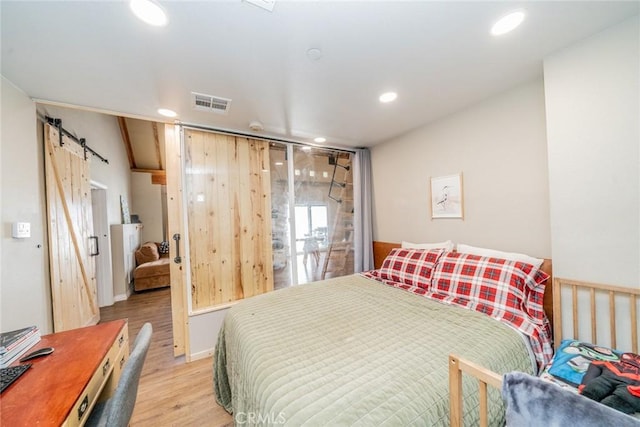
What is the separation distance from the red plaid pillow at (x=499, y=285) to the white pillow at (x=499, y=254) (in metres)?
0.10

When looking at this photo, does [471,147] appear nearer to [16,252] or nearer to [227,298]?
[227,298]

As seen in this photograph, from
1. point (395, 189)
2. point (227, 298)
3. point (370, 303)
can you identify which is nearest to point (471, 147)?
point (395, 189)

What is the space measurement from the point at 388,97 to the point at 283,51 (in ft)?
3.35

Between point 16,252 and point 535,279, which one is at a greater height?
point 16,252

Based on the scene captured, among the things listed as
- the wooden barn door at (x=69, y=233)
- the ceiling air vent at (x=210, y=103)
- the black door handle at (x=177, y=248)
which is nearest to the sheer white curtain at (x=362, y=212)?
the ceiling air vent at (x=210, y=103)

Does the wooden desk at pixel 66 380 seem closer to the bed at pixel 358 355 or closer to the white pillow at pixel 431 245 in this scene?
the bed at pixel 358 355

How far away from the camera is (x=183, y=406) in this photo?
171 centimetres

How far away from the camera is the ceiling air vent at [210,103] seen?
1.89m

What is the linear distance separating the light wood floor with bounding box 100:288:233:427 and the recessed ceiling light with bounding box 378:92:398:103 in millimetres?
2753

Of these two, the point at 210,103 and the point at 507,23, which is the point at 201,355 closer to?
the point at 210,103

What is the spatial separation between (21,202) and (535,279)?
12.4 ft

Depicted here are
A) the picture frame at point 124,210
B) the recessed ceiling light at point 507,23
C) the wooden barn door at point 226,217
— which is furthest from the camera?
the picture frame at point 124,210

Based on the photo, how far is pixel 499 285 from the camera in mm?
1633

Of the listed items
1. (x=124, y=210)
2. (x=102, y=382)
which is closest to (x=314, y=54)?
(x=102, y=382)
